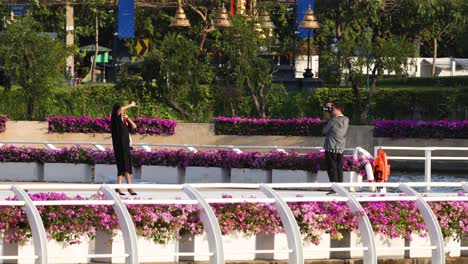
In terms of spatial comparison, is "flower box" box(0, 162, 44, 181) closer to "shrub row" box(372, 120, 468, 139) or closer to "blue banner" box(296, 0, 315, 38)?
"shrub row" box(372, 120, 468, 139)

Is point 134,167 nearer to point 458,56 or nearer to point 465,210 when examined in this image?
point 465,210

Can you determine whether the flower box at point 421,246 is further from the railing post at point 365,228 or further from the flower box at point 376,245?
the railing post at point 365,228

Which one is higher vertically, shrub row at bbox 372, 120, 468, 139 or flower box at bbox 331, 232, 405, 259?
flower box at bbox 331, 232, 405, 259

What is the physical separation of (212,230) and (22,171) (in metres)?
20.0

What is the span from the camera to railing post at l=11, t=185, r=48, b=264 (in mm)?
Result: 15492

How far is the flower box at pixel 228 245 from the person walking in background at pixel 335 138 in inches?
269

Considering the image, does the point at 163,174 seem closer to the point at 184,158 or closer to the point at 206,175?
the point at 184,158

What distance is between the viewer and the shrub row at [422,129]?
1778 inches

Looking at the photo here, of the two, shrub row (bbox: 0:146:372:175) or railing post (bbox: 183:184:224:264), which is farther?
shrub row (bbox: 0:146:372:175)

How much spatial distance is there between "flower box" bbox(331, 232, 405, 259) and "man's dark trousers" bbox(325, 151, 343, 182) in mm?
5794

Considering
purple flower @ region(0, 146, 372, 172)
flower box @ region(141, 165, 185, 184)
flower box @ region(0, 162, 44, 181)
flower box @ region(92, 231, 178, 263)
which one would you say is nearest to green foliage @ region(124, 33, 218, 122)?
purple flower @ region(0, 146, 372, 172)

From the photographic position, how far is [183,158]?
35.1 metres

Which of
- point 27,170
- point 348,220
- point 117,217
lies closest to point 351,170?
point 27,170

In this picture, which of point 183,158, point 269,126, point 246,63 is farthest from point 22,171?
point 246,63
